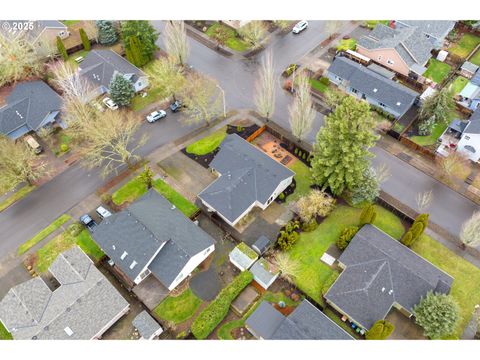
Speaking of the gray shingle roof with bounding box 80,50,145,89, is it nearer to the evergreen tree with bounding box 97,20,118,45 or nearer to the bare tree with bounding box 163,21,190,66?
the bare tree with bounding box 163,21,190,66

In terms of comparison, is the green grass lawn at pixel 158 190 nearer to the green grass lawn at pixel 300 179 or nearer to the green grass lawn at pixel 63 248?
the green grass lawn at pixel 63 248

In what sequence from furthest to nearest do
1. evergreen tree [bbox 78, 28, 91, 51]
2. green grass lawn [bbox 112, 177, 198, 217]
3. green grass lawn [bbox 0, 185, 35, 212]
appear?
evergreen tree [bbox 78, 28, 91, 51] < green grass lawn [bbox 0, 185, 35, 212] < green grass lawn [bbox 112, 177, 198, 217]

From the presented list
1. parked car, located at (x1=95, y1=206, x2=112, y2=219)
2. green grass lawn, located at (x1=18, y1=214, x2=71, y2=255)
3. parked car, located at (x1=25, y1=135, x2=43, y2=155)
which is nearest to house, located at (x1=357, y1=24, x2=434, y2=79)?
parked car, located at (x1=95, y1=206, x2=112, y2=219)

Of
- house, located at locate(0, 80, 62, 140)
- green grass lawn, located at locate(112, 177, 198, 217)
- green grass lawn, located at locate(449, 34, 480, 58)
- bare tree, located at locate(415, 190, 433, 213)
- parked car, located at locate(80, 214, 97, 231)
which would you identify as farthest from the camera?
green grass lawn, located at locate(449, 34, 480, 58)

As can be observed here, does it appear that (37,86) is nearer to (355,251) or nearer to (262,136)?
(262,136)

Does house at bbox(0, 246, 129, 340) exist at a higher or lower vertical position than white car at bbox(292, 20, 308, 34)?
lower

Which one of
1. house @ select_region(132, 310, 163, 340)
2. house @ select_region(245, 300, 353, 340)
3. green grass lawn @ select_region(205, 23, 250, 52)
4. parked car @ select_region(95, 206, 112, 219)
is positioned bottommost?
house @ select_region(132, 310, 163, 340)

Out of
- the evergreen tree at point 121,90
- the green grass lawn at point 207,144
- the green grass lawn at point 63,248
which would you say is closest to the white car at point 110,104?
the evergreen tree at point 121,90
